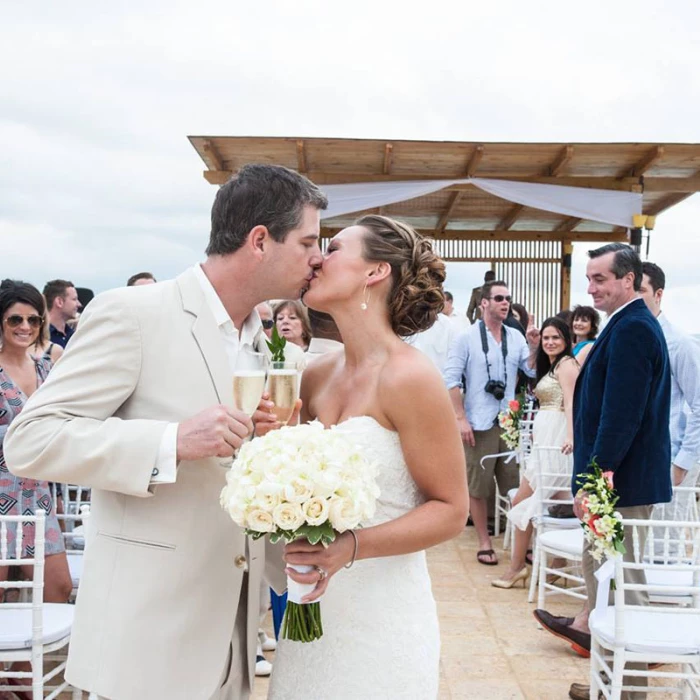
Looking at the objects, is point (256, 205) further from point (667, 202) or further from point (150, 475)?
point (667, 202)

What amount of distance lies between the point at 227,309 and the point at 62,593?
2.70 metres

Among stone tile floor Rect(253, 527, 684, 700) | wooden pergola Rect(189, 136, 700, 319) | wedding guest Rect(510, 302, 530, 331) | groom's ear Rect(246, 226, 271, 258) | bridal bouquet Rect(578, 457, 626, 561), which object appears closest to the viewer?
groom's ear Rect(246, 226, 271, 258)

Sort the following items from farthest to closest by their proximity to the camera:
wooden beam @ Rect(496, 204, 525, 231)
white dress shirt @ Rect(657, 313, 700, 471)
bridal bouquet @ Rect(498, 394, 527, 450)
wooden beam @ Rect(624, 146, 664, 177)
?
wooden beam @ Rect(496, 204, 525, 231), wooden beam @ Rect(624, 146, 664, 177), bridal bouquet @ Rect(498, 394, 527, 450), white dress shirt @ Rect(657, 313, 700, 471)

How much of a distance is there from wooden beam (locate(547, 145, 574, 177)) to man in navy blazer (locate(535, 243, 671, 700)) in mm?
5913

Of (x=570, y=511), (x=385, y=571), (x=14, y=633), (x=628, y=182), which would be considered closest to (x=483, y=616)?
(x=570, y=511)

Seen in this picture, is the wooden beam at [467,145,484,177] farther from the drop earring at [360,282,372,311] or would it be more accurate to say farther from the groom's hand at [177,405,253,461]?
the groom's hand at [177,405,253,461]

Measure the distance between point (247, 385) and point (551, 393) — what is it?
543cm

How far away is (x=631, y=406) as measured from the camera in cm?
410

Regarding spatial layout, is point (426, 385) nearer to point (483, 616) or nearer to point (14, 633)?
point (14, 633)

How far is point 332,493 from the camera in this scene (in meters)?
1.76

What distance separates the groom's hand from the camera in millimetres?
1810

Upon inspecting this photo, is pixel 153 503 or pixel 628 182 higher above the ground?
pixel 628 182

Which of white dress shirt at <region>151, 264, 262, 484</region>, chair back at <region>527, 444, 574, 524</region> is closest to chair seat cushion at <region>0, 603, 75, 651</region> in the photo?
white dress shirt at <region>151, 264, 262, 484</region>

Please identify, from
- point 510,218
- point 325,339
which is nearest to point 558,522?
point 325,339
